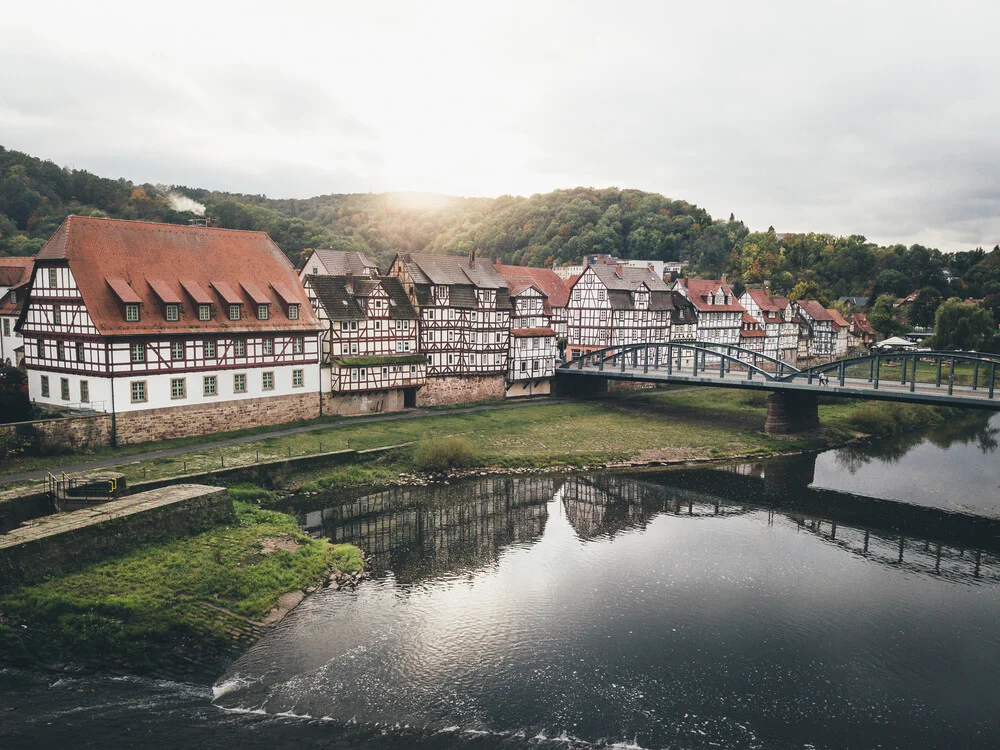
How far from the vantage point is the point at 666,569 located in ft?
75.3

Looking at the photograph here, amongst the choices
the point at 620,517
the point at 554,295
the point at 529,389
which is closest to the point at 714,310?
the point at 554,295

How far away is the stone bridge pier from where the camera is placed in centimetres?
4244

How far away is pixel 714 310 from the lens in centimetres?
6750

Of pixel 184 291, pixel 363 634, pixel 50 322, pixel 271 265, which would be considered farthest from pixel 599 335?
pixel 363 634

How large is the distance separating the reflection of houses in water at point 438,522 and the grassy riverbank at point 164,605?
6.94 feet

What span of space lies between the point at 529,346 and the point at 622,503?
67.1 ft

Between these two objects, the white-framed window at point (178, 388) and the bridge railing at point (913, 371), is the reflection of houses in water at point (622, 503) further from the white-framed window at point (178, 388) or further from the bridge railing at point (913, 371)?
the white-framed window at point (178, 388)

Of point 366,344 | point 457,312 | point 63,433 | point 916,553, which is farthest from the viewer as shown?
point 457,312

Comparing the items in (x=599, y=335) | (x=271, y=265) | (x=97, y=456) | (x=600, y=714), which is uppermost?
(x=271, y=265)

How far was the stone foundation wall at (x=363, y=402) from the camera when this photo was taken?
39250 mm

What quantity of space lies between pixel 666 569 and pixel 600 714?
28.1ft

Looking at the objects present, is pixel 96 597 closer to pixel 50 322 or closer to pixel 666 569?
pixel 666 569

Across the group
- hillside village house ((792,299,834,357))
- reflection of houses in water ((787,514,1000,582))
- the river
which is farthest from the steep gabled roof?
hillside village house ((792,299,834,357))

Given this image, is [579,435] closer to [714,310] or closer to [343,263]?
[343,263]
